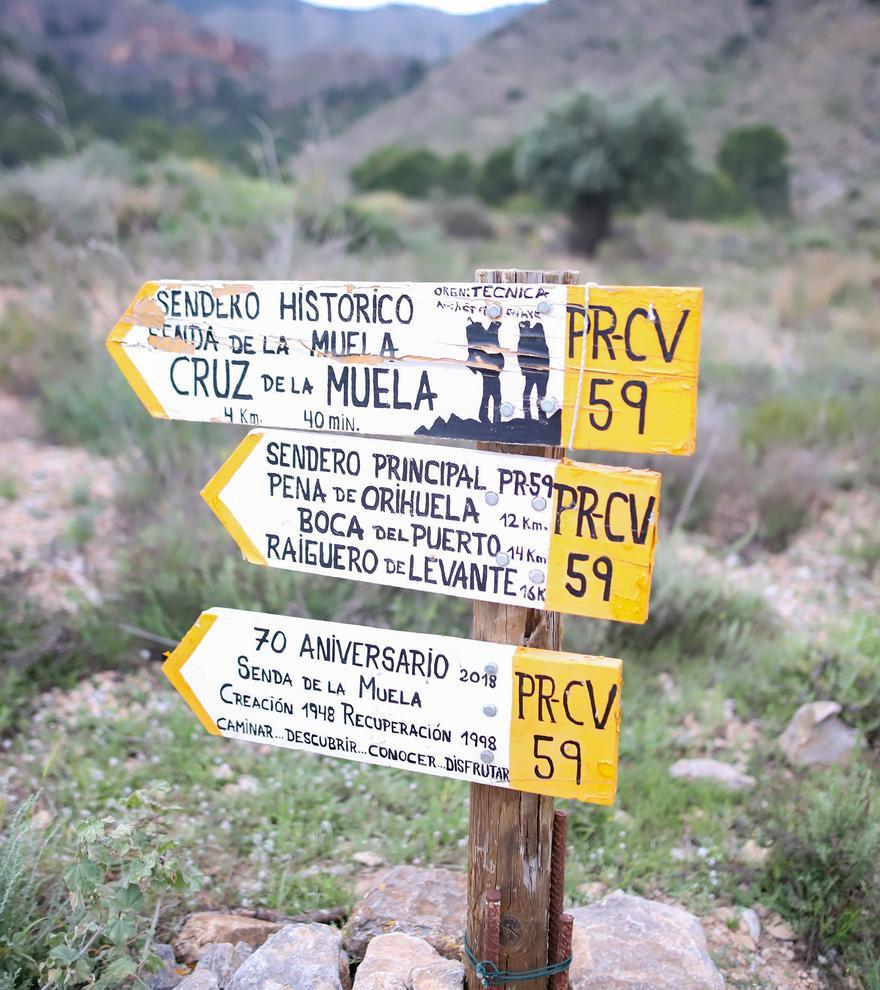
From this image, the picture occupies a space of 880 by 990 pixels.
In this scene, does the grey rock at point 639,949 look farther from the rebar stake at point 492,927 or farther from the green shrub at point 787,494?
the green shrub at point 787,494

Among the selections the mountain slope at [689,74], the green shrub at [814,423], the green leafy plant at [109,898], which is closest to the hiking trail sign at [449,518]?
the green leafy plant at [109,898]

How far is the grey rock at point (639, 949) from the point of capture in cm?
208

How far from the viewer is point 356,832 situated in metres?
2.77

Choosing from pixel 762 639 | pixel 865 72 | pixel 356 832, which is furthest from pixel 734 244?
pixel 356 832

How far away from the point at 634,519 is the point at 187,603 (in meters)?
2.79

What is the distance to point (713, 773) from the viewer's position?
3129mm

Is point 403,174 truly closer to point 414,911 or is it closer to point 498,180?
point 498,180

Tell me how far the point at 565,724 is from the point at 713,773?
1766 millimetres

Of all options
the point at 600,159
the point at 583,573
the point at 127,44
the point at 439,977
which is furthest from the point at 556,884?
the point at 127,44

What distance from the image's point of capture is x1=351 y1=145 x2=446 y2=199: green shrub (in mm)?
24109

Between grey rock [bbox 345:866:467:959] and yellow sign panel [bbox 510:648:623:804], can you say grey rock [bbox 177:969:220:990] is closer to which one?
grey rock [bbox 345:866:467:959]

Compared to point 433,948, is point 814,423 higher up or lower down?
higher up

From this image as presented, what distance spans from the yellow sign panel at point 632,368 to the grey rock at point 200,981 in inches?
59.4

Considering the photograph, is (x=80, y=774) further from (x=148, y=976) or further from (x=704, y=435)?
(x=704, y=435)
